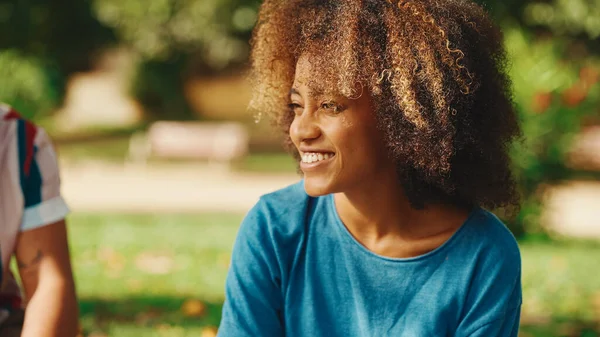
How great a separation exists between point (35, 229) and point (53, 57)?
19.2 meters

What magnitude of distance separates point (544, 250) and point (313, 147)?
19.0 ft

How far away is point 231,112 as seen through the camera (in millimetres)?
25781

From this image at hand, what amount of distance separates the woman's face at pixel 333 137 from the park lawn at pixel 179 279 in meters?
1.84

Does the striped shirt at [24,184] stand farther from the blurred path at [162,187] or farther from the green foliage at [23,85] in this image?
the blurred path at [162,187]

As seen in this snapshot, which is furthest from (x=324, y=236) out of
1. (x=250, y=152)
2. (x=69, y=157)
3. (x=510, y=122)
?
(x=250, y=152)

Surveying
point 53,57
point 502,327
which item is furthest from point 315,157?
point 53,57

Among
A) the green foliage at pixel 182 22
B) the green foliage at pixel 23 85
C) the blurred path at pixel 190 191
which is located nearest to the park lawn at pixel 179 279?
the blurred path at pixel 190 191

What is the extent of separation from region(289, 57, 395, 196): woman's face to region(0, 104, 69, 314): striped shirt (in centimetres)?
83

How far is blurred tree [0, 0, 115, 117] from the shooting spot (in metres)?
13.5

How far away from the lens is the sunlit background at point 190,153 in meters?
5.61

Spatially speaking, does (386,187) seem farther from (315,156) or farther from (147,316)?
(147,316)

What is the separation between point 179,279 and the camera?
19.8ft

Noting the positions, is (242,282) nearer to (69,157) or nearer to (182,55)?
(69,157)

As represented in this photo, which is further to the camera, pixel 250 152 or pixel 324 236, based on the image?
pixel 250 152
